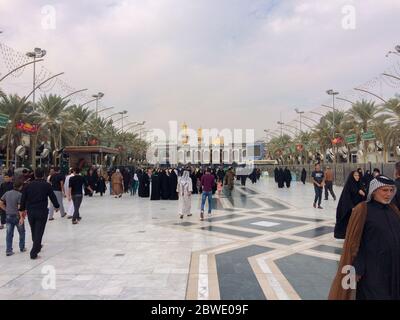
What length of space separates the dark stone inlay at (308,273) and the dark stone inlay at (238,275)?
57 centimetres

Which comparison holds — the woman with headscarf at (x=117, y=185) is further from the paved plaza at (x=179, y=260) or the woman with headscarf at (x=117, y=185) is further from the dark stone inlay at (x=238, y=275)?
the dark stone inlay at (x=238, y=275)

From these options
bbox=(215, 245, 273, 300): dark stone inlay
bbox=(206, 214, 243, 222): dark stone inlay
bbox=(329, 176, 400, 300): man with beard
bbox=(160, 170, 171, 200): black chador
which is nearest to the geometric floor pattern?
bbox=(215, 245, 273, 300): dark stone inlay

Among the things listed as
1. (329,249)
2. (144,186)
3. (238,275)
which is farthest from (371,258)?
(144,186)

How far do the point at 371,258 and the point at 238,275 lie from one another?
3.05 metres

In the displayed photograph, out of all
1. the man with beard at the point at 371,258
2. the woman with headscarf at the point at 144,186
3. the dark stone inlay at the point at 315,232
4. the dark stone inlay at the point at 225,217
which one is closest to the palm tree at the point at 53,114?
the woman with headscarf at the point at 144,186

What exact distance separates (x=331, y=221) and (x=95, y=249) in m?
7.12

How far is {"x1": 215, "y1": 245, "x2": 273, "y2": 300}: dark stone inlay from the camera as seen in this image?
16.0 ft

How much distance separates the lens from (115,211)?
45.6ft

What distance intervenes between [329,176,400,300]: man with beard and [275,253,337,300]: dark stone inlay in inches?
72.4

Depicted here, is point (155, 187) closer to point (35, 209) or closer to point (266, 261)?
point (35, 209)

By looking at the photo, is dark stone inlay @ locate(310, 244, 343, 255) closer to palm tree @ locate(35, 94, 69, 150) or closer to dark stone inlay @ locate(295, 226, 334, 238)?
dark stone inlay @ locate(295, 226, 334, 238)
